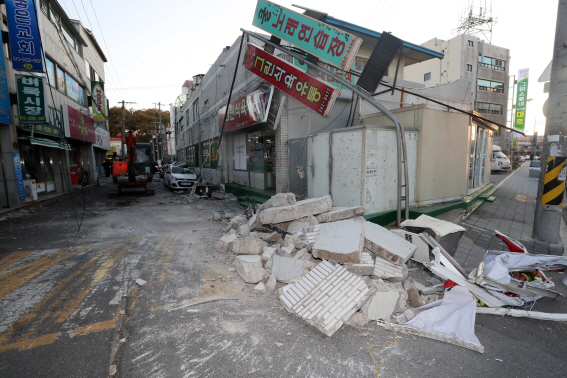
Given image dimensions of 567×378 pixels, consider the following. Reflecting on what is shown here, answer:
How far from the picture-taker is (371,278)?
4.15m

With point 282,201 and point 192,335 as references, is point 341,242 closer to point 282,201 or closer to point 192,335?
point 282,201

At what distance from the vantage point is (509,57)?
121 feet

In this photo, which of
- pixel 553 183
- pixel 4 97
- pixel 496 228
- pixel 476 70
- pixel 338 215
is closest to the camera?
pixel 553 183

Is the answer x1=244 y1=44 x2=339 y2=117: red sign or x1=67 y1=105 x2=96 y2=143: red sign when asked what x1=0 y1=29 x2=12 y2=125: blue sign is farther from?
x1=244 y1=44 x2=339 y2=117: red sign

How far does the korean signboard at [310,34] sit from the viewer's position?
6191 millimetres

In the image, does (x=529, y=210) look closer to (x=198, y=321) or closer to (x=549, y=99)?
(x=549, y=99)

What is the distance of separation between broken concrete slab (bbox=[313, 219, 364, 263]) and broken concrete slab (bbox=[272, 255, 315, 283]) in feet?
0.86

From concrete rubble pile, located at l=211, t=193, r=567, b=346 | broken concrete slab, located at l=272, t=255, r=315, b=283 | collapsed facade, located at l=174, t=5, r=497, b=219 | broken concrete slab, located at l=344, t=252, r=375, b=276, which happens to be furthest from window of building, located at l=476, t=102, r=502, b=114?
broken concrete slab, located at l=272, t=255, r=315, b=283

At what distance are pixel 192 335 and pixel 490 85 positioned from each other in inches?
1841

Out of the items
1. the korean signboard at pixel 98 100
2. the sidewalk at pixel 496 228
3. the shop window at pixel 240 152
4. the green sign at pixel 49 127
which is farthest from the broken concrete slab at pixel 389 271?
the korean signboard at pixel 98 100

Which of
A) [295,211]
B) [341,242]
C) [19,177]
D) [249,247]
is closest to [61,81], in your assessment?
[19,177]

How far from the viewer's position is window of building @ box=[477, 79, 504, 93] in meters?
36.1

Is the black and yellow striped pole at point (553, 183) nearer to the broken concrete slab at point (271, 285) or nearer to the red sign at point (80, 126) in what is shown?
the broken concrete slab at point (271, 285)

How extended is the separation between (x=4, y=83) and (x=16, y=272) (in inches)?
407
